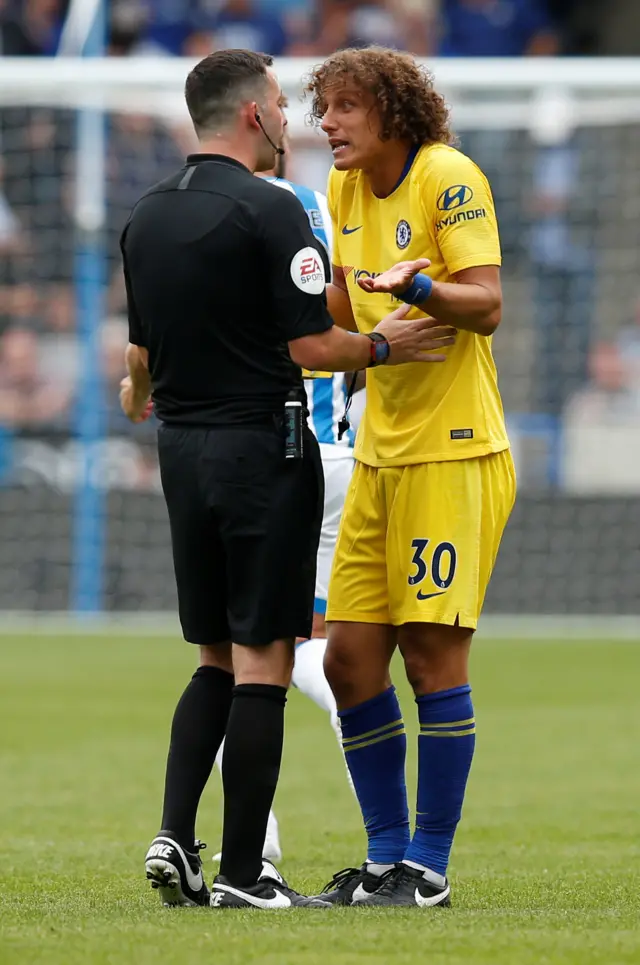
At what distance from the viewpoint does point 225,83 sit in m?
4.29

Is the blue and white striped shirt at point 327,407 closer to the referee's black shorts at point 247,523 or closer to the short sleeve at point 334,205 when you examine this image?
the short sleeve at point 334,205

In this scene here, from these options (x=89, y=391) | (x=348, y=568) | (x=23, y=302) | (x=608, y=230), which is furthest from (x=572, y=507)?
(x=348, y=568)

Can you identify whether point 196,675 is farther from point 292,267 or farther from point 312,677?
point 312,677

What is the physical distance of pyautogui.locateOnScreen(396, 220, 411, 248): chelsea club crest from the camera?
14.8 feet

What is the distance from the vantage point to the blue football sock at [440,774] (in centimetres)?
445

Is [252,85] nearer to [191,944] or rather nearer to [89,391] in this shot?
[191,944]

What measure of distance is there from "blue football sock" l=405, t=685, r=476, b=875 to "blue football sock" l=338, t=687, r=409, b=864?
0.18 m

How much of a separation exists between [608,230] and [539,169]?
80 centimetres

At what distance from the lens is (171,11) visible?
18281mm

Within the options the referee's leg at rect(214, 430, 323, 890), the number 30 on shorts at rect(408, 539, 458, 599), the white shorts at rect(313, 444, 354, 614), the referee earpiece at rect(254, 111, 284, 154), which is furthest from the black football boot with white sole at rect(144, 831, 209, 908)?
the white shorts at rect(313, 444, 354, 614)

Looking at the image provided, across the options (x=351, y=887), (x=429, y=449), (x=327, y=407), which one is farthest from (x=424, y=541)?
(x=327, y=407)

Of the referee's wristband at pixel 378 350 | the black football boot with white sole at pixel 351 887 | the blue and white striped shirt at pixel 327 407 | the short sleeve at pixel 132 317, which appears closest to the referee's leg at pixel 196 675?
the short sleeve at pixel 132 317

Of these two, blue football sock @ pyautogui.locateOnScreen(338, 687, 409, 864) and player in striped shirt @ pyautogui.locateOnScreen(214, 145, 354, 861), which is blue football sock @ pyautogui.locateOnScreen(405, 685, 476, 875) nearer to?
blue football sock @ pyautogui.locateOnScreen(338, 687, 409, 864)

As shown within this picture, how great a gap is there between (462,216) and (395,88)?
403 mm
